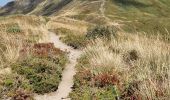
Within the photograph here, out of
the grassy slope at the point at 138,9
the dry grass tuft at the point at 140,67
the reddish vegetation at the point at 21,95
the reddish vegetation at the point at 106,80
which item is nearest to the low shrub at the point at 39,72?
the reddish vegetation at the point at 21,95

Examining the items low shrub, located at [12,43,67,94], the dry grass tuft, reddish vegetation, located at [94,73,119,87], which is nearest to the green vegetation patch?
low shrub, located at [12,43,67,94]

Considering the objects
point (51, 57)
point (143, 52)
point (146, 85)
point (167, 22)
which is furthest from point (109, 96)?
point (167, 22)

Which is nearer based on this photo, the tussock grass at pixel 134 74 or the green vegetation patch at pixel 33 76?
the tussock grass at pixel 134 74

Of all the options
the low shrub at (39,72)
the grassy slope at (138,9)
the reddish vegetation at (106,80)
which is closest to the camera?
the reddish vegetation at (106,80)

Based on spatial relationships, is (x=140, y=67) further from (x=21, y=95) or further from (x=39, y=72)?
(x=39, y=72)

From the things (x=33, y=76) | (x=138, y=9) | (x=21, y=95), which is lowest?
(x=138, y=9)

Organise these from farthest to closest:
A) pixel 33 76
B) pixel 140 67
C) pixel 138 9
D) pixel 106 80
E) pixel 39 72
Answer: pixel 138 9 → pixel 39 72 → pixel 33 76 → pixel 106 80 → pixel 140 67

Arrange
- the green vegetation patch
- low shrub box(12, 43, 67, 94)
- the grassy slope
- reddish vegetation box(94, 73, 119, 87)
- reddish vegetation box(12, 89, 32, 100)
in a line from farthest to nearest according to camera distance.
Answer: the grassy slope
low shrub box(12, 43, 67, 94)
the green vegetation patch
reddish vegetation box(94, 73, 119, 87)
reddish vegetation box(12, 89, 32, 100)

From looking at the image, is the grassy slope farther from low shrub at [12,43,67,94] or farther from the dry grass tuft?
low shrub at [12,43,67,94]

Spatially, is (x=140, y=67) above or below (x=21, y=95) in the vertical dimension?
above

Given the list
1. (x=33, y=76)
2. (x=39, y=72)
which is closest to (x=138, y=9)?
(x=39, y=72)

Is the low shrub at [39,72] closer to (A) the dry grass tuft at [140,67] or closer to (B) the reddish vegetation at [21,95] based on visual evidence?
(B) the reddish vegetation at [21,95]

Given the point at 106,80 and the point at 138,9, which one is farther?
the point at 138,9

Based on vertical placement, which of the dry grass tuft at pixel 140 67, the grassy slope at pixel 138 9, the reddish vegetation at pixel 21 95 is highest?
the dry grass tuft at pixel 140 67
